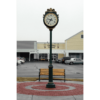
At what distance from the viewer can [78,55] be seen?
5631cm

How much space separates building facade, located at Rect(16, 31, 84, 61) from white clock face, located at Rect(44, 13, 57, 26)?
4527 centimetres

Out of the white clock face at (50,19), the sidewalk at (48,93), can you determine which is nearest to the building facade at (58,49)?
the white clock face at (50,19)

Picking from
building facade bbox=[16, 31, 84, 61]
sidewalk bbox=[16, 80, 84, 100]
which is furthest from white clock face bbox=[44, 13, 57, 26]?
building facade bbox=[16, 31, 84, 61]

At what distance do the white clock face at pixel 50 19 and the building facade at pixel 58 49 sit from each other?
45.3 meters

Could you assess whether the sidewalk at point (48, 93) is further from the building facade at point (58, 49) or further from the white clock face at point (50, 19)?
the building facade at point (58, 49)

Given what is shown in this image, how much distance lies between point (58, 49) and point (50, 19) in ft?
162

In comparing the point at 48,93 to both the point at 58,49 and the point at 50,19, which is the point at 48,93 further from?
the point at 58,49

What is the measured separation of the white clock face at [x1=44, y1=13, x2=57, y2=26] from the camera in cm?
988

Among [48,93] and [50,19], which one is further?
[50,19]

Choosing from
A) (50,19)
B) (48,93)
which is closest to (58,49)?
(50,19)

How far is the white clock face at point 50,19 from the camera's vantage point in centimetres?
988

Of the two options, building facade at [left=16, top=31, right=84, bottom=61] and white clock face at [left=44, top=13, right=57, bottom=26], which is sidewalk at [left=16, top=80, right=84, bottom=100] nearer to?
white clock face at [left=44, top=13, right=57, bottom=26]

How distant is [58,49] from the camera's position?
2334 inches
